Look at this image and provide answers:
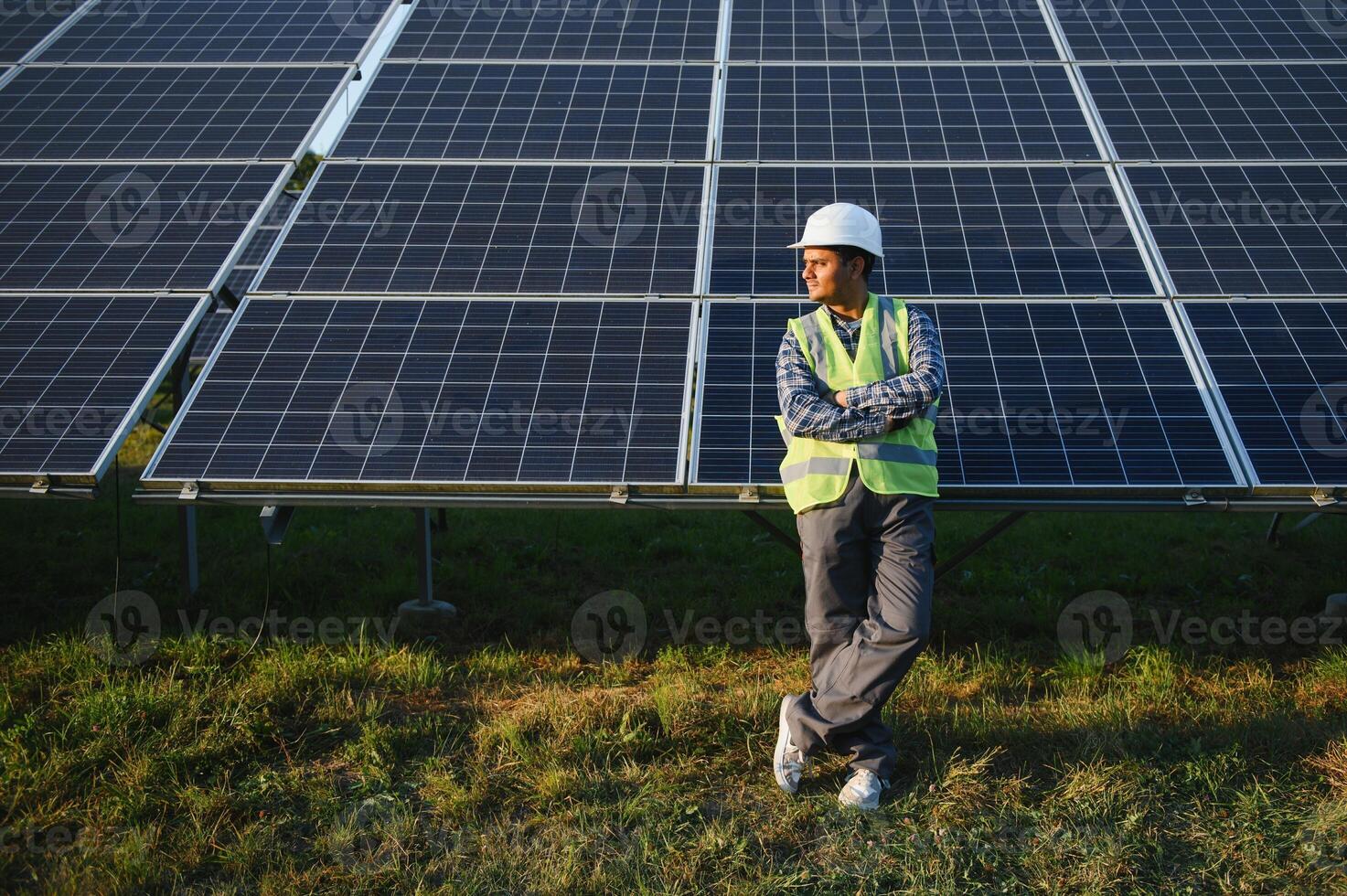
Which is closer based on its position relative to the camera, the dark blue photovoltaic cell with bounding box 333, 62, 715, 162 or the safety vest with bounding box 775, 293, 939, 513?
the safety vest with bounding box 775, 293, 939, 513

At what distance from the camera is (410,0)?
10273mm

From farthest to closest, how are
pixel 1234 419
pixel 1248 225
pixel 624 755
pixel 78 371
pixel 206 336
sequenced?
pixel 206 336
pixel 1248 225
pixel 78 371
pixel 1234 419
pixel 624 755

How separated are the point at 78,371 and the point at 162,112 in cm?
345

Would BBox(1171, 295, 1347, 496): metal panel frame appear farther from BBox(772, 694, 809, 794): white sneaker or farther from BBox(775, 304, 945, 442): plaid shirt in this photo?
BBox(772, 694, 809, 794): white sneaker

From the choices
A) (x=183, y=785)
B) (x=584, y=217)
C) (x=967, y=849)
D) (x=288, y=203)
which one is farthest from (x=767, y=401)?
(x=288, y=203)

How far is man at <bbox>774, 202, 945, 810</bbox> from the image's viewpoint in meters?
4.73

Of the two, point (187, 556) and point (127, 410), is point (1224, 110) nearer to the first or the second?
point (127, 410)

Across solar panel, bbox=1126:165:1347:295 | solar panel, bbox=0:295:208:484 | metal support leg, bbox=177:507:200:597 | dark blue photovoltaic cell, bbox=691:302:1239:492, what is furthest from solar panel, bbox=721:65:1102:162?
metal support leg, bbox=177:507:200:597

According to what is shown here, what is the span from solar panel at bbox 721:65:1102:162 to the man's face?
330cm

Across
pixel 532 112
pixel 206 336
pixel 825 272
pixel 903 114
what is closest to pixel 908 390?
pixel 825 272

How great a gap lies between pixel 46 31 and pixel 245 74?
271cm

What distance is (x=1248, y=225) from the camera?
23.7ft

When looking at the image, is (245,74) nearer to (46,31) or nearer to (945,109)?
(46,31)

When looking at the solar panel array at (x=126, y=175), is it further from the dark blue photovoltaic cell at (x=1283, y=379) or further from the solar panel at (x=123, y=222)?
the dark blue photovoltaic cell at (x=1283, y=379)
